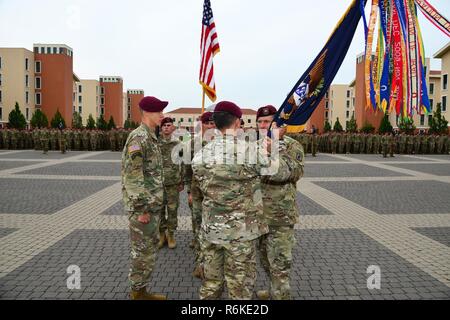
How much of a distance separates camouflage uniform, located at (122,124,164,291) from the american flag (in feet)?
15.0

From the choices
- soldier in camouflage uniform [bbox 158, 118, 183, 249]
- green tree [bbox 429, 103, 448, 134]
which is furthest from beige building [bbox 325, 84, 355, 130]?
soldier in camouflage uniform [bbox 158, 118, 183, 249]

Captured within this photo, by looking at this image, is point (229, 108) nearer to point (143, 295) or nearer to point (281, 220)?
point (281, 220)

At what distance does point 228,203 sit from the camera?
9.57ft

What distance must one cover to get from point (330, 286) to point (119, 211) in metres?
4.96

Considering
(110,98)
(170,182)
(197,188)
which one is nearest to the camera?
(197,188)

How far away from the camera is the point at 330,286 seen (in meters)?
3.93

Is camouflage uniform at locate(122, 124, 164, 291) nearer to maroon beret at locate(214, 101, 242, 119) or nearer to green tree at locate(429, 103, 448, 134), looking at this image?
maroon beret at locate(214, 101, 242, 119)

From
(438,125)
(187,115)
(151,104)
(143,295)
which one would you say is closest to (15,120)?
(151,104)

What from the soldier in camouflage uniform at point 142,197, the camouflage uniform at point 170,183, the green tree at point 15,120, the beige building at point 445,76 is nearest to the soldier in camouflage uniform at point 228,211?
the soldier in camouflage uniform at point 142,197

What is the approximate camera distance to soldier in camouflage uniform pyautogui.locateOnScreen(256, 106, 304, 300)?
3314 millimetres

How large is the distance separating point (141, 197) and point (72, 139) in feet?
76.7

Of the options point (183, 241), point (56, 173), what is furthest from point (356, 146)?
point (183, 241)

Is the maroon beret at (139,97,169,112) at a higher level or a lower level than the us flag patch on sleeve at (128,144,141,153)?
higher
